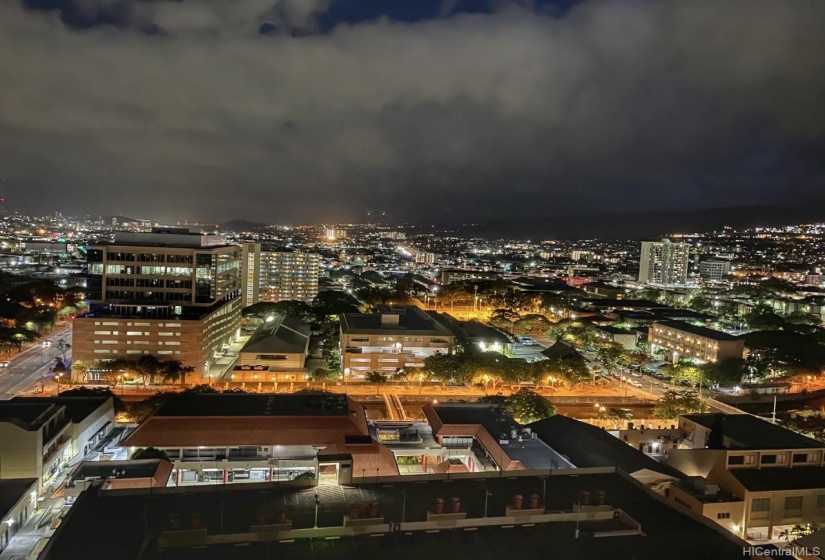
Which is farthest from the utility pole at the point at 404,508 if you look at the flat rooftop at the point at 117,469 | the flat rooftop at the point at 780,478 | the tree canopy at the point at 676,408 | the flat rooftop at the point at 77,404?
the tree canopy at the point at 676,408

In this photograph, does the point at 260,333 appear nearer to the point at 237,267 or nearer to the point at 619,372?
the point at 237,267

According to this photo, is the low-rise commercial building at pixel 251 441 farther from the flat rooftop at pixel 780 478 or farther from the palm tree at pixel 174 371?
the flat rooftop at pixel 780 478

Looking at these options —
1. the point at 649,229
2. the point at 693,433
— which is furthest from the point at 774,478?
the point at 649,229

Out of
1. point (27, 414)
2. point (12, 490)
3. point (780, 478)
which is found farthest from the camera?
point (27, 414)

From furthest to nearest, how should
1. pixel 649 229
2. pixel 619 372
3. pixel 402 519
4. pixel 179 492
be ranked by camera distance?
pixel 649 229 → pixel 619 372 → pixel 179 492 → pixel 402 519

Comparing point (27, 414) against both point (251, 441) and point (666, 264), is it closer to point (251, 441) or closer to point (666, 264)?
point (251, 441)

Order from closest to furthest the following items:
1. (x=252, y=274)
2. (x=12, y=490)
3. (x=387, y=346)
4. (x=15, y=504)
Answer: (x=15, y=504) → (x=12, y=490) → (x=387, y=346) → (x=252, y=274)

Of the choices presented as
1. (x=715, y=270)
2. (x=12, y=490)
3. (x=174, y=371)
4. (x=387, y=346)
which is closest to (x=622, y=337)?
(x=387, y=346)
